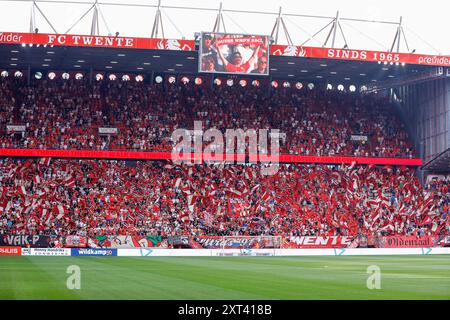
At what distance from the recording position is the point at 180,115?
6662 centimetres

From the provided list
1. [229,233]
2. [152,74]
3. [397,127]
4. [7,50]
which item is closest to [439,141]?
[397,127]

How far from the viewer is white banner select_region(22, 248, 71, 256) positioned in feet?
170

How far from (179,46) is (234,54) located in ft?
14.3

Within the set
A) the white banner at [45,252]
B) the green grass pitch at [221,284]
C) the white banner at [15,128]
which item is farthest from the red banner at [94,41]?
the green grass pitch at [221,284]

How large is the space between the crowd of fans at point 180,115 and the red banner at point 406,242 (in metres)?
9.96

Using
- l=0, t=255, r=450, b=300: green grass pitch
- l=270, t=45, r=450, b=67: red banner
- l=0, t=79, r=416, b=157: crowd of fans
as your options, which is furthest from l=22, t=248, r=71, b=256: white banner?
l=270, t=45, r=450, b=67: red banner

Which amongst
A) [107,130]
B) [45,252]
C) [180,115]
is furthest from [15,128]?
[45,252]

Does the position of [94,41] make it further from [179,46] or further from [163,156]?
[163,156]

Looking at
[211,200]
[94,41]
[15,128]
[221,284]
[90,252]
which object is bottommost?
[90,252]

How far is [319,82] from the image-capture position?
240ft

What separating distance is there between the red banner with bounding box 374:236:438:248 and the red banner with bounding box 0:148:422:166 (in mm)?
8753

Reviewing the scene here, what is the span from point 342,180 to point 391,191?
4.29 m

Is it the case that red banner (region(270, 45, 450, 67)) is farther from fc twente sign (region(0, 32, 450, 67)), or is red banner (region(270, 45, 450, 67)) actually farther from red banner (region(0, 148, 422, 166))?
red banner (region(0, 148, 422, 166))

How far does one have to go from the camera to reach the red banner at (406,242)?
195 feet
